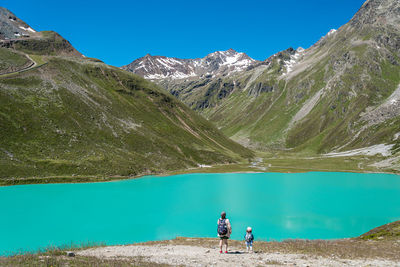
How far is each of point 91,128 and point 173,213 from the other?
282 ft

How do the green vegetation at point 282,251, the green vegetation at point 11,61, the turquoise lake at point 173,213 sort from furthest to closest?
the green vegetation at point 11,61 → the turquoise lake at point 173,213 → the green vegetation at point 282,251

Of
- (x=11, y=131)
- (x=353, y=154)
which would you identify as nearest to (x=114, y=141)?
(x=11, y=131)

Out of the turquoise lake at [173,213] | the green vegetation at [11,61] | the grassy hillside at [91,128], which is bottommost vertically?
the turquoise lake at [173,213]

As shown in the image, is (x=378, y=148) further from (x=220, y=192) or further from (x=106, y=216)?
(x=106, y=216)

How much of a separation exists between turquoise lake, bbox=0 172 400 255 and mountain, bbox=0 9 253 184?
2119 centimetres

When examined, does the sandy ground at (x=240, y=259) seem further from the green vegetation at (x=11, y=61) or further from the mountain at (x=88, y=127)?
the green vegetation at (x=11, y=61)

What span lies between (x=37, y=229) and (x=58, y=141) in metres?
74.7

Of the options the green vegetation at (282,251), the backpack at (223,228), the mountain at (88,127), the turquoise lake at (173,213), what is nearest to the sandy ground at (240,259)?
the green vegetation at (282,251)

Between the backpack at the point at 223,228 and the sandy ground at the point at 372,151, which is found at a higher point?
the sandy ground at the point at 372,151

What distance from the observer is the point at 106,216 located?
153 feet

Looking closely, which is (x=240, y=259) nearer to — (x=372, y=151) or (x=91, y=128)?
(x=91, y=128)

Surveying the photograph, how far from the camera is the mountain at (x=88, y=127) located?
95750 mm

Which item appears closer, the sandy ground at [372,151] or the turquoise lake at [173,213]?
the turquoise lake at [173,213]

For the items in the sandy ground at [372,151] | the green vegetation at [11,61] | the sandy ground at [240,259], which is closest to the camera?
the sandy ground at [240,259]
